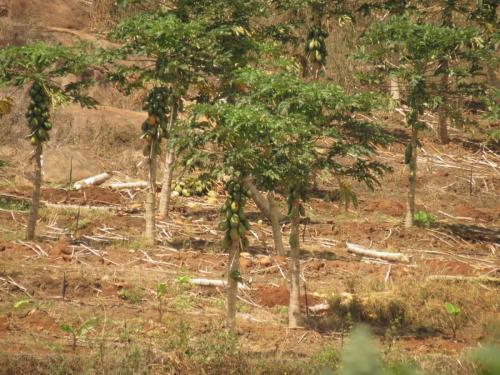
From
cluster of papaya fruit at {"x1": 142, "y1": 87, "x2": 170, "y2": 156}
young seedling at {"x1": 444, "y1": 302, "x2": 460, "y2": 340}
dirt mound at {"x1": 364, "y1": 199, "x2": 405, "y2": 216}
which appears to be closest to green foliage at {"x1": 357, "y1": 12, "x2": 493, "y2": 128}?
dirt mound at {"x1": 364, "y1": 199, "x2": 405, "y2": 216}

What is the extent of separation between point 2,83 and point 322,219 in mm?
6806

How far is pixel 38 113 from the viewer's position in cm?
1277

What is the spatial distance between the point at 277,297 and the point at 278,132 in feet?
11.1

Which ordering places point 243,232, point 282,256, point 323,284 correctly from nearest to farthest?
point 243,232 < point 323,284 < point 282,256

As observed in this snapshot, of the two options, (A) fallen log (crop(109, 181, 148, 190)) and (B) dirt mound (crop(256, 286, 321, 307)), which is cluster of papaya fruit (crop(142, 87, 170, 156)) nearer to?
(B) dirt mound (crop(256, 286, 321, 307))

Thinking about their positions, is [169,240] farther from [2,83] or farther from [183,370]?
[183,370]

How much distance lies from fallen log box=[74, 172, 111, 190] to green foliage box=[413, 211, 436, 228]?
6791 mm

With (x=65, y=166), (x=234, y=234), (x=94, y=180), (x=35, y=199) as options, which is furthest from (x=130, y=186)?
(x=234, y=234)

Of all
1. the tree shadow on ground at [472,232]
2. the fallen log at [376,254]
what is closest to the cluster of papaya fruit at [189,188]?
the fallen log at [376,254]

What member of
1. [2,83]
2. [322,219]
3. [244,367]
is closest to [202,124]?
[244,367]

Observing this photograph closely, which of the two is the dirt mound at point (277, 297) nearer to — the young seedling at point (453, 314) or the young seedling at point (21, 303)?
the young seedling at point (453, 314)

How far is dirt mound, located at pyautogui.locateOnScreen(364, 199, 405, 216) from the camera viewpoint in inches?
672

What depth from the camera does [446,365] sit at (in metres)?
7.43

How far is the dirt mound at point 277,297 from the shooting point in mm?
11039
